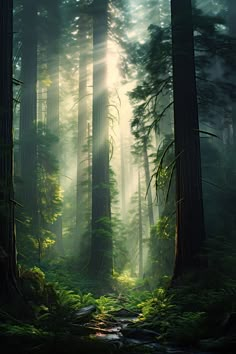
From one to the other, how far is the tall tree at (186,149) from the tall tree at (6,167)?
4.18 metres

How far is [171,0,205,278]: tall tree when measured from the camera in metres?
9.53

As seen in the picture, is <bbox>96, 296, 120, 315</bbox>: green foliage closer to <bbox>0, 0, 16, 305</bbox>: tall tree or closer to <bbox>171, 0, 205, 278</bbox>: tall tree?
<bbox>171, 0, 205, 278</bbox>: tall tree

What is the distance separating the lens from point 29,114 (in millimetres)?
17516

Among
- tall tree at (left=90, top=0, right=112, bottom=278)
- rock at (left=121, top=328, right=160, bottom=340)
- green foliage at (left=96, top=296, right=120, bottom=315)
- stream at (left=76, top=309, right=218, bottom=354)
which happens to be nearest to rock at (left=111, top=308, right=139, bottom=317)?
stream at (left=76, top=309, right=218, bottom=354)

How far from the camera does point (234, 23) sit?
67.0 ft

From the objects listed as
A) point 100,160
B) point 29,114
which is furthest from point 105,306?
point 29,114

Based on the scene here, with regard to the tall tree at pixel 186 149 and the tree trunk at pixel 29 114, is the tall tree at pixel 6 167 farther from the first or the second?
the tree trunk at pixel 29 114

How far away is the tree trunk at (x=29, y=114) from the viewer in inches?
642

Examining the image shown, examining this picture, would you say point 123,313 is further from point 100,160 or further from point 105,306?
point 100,160

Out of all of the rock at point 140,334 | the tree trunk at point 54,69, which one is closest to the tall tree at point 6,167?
the rock at point 140,334

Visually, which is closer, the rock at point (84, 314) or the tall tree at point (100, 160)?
the rock at point (84, 314)

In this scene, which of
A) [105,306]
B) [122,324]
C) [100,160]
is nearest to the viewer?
[122,324]

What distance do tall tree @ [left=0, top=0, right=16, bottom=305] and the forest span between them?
0.02m

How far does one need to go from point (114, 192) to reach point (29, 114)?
208 inches
